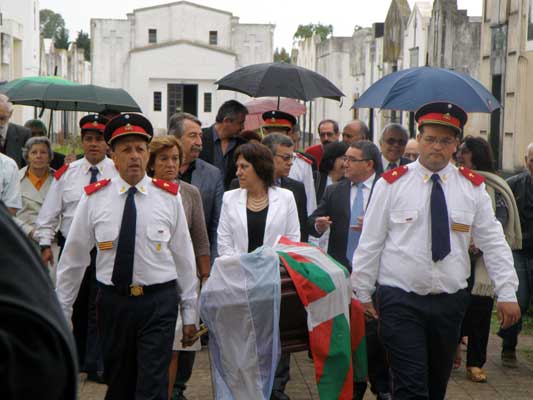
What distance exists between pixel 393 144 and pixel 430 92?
63 cm

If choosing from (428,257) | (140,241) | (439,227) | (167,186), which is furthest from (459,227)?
(140,241)

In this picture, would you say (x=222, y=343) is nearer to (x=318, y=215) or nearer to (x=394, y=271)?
(x=394, y=271)

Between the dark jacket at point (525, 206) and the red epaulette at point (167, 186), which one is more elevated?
the red epaulette at point (167, 186)

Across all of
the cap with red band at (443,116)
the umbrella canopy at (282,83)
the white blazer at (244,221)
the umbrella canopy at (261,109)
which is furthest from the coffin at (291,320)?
the umbrella canopy at (261,109)

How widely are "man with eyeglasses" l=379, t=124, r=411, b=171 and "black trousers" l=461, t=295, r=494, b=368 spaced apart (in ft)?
4.54

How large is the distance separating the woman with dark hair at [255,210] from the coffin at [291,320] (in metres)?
0.84

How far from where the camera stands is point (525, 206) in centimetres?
934

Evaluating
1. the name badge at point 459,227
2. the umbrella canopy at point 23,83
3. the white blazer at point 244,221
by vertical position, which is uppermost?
the umbrella canopy at point 23,83

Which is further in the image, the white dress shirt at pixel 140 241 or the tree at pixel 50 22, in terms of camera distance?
the tree at pixel 50 22

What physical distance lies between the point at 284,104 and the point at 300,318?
36.4ft

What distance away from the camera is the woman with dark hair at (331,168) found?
1006 cm

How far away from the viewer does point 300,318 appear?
655 cm

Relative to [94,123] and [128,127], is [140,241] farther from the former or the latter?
[94,123]

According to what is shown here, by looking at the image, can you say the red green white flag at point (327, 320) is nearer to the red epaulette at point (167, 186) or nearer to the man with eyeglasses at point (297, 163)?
the red epaulette at point (167, 186)
